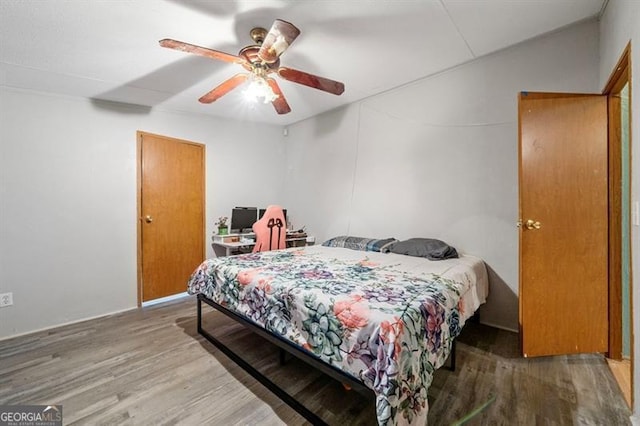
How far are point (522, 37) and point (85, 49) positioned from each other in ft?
11.9

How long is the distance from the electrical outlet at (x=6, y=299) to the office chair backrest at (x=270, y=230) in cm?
232

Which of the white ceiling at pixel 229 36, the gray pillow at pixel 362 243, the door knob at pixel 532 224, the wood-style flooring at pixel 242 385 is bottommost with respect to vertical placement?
the wood-style flooring at pixel 242 385

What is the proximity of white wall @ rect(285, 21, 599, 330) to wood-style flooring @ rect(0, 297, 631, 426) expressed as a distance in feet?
2.41

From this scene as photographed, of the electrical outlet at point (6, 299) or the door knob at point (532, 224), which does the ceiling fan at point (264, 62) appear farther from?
the electrical outlet at point (6, 299)

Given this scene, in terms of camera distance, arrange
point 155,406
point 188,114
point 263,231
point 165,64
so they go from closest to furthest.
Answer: point 155,406 → point 165,64 → point 263,231 → point 188,114

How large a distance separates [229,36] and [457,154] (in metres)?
2.35

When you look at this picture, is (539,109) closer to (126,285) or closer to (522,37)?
(522,37)

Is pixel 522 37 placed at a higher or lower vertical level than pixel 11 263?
higher

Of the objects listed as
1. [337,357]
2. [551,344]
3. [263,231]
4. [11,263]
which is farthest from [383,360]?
[11,263]

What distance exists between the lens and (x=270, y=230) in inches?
129

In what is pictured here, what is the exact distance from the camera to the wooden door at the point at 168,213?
342 centimetres

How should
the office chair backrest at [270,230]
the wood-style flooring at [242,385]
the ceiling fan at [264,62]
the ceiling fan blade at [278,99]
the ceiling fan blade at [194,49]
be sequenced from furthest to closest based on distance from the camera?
the office chair backrest at [270,230] < the ceiling fan blade at [278,99] < the ceiling fan at [264,62] < the ceiling fan blade at [194,49] < the wood-style flooring at [242,385]

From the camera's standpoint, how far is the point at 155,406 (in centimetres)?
163

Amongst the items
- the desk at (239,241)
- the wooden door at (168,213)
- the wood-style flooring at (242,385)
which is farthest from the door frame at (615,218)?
the wooden door at (168,213)
